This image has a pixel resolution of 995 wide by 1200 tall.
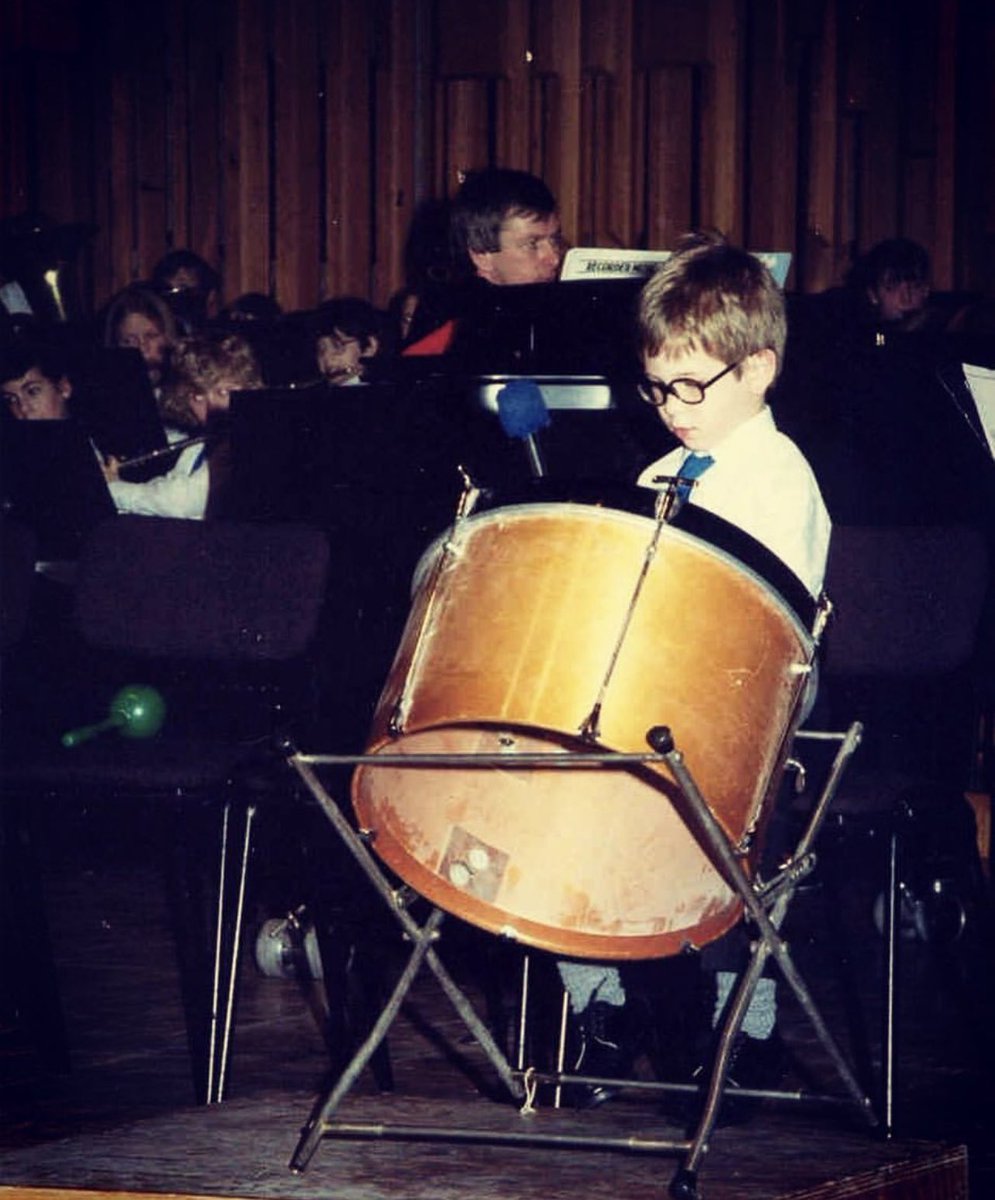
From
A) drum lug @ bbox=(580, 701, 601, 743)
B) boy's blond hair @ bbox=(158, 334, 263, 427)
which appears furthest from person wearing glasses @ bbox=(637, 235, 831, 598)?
boy's blond hair @ bbox=(158, 334, 263, 427)

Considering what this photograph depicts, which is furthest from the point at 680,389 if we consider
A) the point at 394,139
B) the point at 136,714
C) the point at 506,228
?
the point at 394,139

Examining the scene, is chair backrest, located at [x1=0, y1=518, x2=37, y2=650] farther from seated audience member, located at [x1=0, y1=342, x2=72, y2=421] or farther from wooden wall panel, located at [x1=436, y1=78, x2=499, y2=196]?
wooden wall panel, located at [x1=436, y1=78, x2=499, y2=196]

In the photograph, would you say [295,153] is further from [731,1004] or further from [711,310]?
[731,1004]

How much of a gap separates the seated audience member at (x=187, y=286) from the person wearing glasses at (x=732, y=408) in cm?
456

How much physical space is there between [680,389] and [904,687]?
2.81 ft

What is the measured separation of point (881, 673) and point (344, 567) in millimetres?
829

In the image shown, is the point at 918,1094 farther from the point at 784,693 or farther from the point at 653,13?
the point at 653,13

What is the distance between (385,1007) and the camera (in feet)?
6.55

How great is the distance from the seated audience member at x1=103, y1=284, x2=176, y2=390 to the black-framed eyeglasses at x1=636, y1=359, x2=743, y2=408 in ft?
13.2

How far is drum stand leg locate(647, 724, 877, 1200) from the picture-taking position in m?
1.77

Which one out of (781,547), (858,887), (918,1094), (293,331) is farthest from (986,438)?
(293,331)

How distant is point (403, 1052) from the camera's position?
3.12m

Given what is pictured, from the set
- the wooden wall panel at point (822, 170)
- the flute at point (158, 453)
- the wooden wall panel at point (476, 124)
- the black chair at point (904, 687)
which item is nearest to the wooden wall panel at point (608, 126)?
the wooden wall panel at point (476, 124)

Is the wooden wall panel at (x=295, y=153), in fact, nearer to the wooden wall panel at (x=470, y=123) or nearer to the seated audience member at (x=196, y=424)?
the wooden wall panel at (x=470, y=123)
